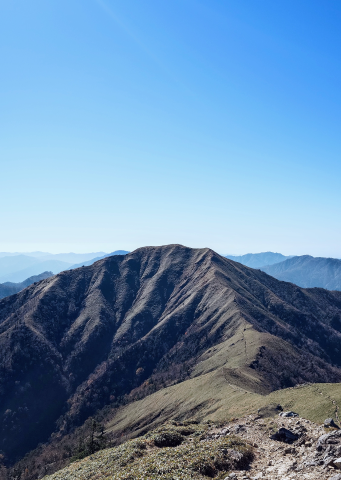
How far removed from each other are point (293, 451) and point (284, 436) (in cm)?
649

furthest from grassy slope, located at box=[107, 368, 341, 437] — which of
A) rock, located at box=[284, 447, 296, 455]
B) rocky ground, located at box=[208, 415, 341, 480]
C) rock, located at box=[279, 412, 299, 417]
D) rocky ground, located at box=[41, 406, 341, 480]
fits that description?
rock, located at box=[284, 447, 296, 455]

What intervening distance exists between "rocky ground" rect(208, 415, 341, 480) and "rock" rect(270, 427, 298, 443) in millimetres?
162

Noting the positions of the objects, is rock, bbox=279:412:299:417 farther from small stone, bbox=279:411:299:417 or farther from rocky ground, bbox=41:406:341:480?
rocky ground, bbox=41:406:341:480

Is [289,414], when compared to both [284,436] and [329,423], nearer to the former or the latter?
[284,436]

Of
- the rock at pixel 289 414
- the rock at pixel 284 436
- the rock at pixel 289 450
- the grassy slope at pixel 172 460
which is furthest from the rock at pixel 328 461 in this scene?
the rock at pixel 289 414

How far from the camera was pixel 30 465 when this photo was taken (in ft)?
499

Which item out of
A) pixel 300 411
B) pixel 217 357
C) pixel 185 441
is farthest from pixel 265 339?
pixel 185 441

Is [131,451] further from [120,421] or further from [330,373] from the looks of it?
[330,373]

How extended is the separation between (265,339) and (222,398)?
247 ft

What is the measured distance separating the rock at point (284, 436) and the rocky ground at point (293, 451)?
162 millimetres

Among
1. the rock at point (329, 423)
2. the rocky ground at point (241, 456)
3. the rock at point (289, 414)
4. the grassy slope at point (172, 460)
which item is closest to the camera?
the rocky ground at point (241, 456)

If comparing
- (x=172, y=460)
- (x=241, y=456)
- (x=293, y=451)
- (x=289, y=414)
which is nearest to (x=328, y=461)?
(x=293, y=451)

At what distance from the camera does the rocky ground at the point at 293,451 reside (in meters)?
31.0

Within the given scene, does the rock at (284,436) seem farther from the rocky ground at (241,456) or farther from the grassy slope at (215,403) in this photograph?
the grassy slope at (215,403)
